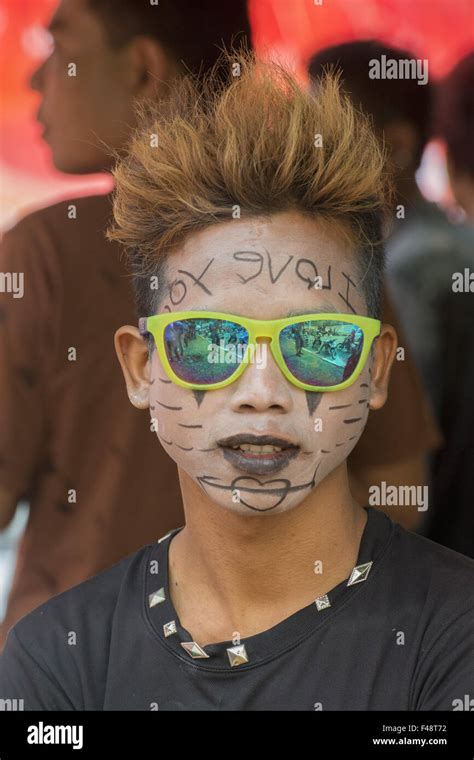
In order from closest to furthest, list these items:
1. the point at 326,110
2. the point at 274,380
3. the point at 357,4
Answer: the point at 274,380 < the point at 326,110 < the point at 357,4

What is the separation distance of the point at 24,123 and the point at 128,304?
66 centimetres

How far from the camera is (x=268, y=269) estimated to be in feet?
7.49

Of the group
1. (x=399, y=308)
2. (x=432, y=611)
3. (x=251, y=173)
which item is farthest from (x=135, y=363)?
(x=399, y=308)

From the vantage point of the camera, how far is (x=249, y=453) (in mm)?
2238

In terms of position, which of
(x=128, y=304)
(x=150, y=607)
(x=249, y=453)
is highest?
(x=128, y=304)

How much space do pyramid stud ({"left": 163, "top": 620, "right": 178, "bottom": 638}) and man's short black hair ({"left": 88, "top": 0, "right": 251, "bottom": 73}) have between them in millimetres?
1715

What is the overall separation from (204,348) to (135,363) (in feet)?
1.05

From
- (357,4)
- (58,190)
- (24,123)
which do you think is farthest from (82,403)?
(357,4)

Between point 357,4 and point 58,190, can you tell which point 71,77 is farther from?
point 357,4

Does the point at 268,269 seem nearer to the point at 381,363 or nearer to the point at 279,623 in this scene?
the point at 381,363

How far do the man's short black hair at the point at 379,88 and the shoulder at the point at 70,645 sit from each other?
5.19ft

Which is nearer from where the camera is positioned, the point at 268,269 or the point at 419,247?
the point at 268,269

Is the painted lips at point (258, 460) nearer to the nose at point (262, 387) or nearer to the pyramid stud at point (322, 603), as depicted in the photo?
the nose at point (262, 387)

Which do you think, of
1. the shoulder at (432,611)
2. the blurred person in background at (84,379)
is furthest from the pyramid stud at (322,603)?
the blurred person in background at (84,379)
